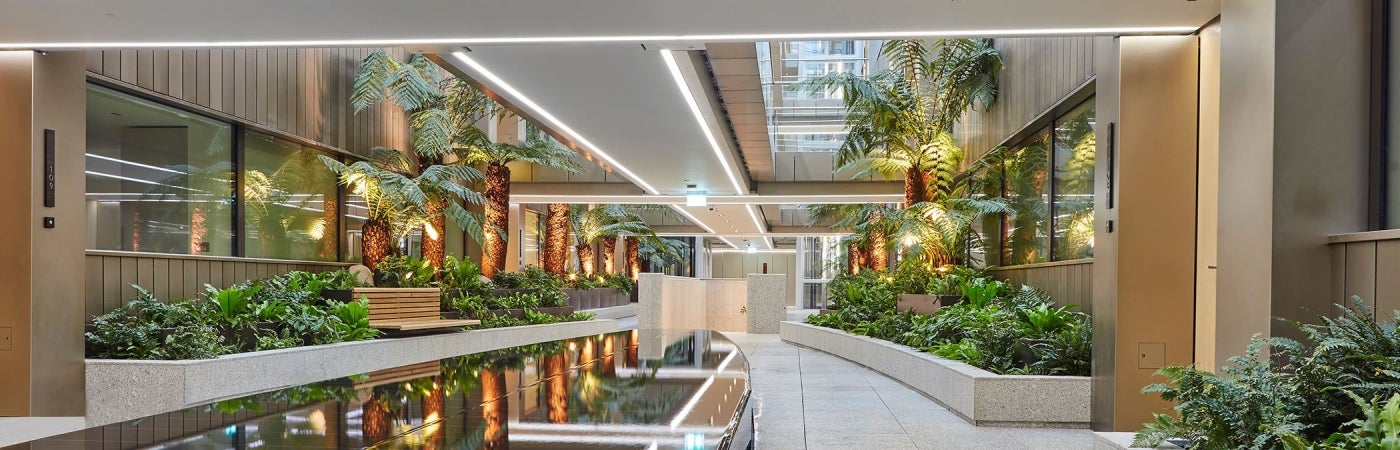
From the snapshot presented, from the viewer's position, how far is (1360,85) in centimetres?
422

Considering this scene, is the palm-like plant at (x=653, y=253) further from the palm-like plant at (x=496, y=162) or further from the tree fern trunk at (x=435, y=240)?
the tree fern trunk at (x=435, y=240)

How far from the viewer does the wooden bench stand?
1021 centimetres

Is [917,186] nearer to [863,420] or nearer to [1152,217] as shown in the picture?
[863,420]

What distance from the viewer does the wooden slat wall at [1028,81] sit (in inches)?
350

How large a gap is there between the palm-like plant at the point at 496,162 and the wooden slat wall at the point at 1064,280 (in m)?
8.04

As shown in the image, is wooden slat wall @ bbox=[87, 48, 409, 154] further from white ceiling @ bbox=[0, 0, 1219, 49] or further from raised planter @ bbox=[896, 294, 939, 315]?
raised planter @ bbox=[896, 294, 939, 315]

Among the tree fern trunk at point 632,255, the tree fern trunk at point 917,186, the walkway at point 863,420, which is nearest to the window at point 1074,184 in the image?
the walkway at point 863,420

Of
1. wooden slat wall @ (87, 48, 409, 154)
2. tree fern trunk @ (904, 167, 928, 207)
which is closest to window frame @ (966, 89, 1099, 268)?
tree fern trunk @ (904, 167, 928, 207)

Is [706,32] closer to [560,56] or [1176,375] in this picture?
[560,56]

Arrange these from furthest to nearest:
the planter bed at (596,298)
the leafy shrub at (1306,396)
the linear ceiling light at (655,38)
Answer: the planter bed at (596,298)
the linear ceiling light at (655,38)
the leafy shrub at (1306,396)

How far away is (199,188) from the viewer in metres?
10.5

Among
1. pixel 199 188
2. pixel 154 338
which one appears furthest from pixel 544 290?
pixel 154 338

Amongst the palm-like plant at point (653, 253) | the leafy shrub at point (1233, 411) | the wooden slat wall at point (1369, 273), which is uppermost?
the wooden slat wall at point (1369, 273)

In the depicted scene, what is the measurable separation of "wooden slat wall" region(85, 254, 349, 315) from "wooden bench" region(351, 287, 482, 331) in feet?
5.34
